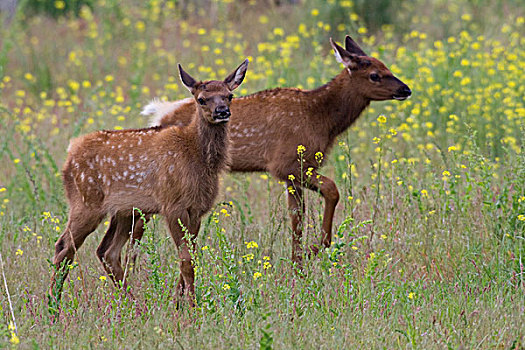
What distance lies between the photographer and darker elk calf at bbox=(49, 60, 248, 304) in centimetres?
662

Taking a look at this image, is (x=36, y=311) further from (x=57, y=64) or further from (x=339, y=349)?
(x=57, y=64)

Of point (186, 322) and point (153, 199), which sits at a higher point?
point (153, 199)

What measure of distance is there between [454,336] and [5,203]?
542 centimetres

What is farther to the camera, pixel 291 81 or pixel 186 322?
pixel 291 81

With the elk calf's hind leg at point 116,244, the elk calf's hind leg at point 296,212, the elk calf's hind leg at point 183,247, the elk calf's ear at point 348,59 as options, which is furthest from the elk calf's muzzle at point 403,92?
the elk calf's hind leg at point 116,244

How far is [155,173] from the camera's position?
6711mm

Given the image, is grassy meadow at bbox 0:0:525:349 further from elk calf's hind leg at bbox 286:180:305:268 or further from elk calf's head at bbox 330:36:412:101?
elk calf's head at bbox 330:36:412:101

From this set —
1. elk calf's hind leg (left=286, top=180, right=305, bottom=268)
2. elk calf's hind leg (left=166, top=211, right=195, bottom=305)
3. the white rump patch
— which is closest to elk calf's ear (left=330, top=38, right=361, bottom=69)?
elk calf's hind leg (left=286, top=180, right=305, bottom=268)

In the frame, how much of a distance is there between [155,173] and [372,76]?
2509 mm

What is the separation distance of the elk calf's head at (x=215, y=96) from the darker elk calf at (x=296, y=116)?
105 cm

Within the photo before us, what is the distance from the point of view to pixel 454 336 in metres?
5.34

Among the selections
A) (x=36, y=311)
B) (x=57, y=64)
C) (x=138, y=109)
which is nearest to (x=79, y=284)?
(x=36, y=311)

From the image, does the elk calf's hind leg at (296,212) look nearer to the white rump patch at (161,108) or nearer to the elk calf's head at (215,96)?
the elk calf's head at (215,96)

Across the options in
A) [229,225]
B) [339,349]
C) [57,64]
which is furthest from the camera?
[57,64]
